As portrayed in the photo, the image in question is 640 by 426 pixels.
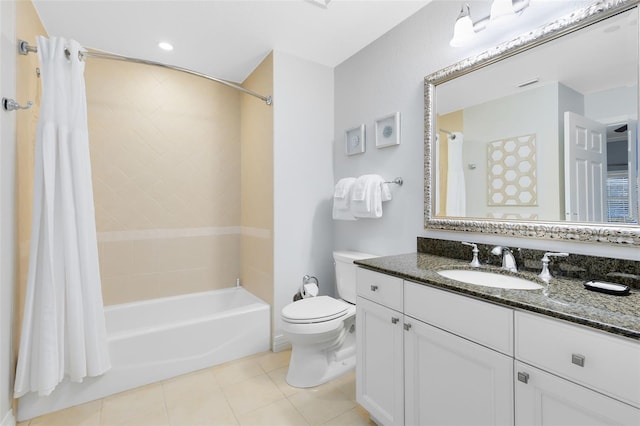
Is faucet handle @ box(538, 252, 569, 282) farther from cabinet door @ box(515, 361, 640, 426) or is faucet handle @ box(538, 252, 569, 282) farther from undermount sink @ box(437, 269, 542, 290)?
cabinet door @ box(515, 361, 640, 426)

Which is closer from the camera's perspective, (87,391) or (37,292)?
(37,292)

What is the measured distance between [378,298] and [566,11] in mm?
1458

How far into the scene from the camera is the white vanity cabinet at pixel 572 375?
27.4 inches

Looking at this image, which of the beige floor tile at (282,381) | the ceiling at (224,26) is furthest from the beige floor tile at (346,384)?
the ceiling at (224,26)

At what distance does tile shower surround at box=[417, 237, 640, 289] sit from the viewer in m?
1.05

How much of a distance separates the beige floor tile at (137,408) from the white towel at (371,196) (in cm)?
166

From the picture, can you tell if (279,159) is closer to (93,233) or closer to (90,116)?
(93,233)

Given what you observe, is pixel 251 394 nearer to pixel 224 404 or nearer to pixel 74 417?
pixel 224 404

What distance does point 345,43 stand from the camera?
7.27 ft

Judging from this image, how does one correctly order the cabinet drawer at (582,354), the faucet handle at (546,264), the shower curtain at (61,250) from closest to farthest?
the cabinet drawer at (582,354) < the faucet handle at (546,264) < the shower curtain at (61,250)

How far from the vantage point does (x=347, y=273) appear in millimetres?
2158

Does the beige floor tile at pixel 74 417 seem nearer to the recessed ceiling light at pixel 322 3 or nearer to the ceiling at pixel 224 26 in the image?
the ceiling at pixel 224 26

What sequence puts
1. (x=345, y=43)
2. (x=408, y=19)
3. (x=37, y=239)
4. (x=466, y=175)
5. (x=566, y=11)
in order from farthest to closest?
(x=345, y=43) → (x=408, y=19) → (x=466, y=175) → (x=37, y=239) → (x=566, y=11)

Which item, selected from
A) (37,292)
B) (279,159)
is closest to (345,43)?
(279,159)
